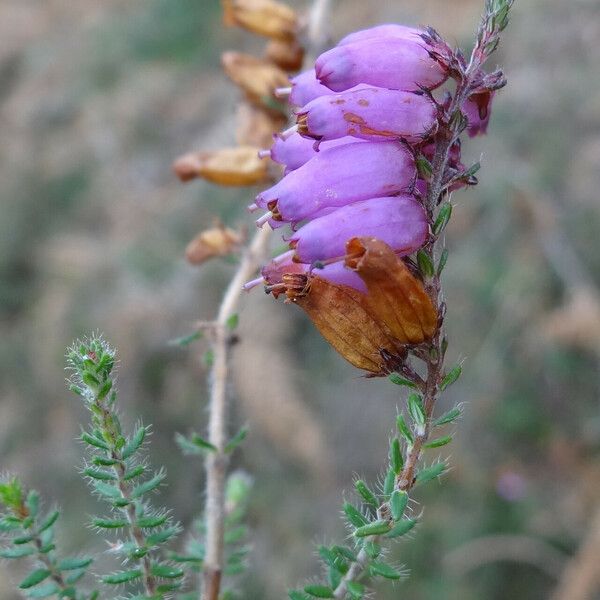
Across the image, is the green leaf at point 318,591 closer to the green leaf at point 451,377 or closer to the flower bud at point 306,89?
the green leaf at point 451,377

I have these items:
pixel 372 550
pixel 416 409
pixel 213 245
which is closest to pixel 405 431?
pixel 416 409

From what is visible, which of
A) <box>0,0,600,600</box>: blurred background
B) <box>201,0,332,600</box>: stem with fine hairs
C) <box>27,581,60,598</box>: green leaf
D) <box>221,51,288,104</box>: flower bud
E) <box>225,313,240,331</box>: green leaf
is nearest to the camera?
<box>27,581,60,598</box>: green leaf

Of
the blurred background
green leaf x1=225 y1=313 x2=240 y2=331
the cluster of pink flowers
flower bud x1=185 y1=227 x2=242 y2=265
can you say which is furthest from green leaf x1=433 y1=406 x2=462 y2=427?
the blurred background

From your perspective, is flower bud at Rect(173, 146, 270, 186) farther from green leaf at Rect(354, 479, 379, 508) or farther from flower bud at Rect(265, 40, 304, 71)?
green leaf at Rect(354, 479, 379, 508)

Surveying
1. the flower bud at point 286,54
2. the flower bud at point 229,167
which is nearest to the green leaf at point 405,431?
the flower bud at point 229,167

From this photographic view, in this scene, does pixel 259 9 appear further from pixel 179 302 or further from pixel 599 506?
pixel 179 302

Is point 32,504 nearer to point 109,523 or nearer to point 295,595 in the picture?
point 109,523
